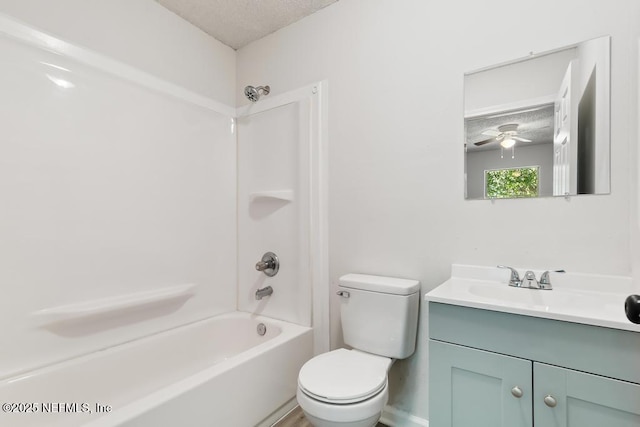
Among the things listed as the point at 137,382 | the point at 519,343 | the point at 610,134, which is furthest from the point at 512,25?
the point at 137,382

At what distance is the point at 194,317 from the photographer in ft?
6.70

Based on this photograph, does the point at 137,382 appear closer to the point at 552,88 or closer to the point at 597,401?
the point at 597,401

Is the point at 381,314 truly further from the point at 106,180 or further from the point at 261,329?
the point at 106,180

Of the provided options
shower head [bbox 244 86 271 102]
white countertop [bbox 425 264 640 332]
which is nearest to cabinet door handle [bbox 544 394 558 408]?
white countertop [bbox 425 264 640 332]

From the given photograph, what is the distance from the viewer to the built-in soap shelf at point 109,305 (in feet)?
4.68

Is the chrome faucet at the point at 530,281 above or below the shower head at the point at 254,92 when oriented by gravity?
below

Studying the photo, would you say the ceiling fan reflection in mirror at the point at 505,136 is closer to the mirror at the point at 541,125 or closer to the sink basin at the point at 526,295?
the mirror at the point at 541,125

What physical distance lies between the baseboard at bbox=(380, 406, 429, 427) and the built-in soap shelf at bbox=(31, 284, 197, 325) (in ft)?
4.55

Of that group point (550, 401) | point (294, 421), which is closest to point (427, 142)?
point (550, 401)

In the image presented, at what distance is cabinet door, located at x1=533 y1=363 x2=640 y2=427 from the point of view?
0.86 metres

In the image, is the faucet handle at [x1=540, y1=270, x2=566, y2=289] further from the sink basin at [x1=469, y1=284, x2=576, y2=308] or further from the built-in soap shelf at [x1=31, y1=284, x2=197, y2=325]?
the built-in soap shelf at [x1=31, y1=284, x2=197, y2=325]

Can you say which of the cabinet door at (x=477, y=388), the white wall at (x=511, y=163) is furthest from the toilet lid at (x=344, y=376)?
the white wall at (x=511, y=163)

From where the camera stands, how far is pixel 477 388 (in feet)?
3.54

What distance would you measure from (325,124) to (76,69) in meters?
1.32
